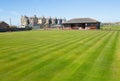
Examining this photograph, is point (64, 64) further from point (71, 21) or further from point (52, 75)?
point (71, 21)

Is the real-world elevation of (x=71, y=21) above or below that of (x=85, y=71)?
above

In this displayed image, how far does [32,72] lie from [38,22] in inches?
7468

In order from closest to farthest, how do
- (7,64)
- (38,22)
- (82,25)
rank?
(7,64) → (82,25) → (38,22)

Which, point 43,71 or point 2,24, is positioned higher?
point 2,24

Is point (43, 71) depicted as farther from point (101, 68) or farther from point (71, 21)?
point (71, 21)

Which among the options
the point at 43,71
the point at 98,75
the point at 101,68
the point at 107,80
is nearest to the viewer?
the point at 107,80

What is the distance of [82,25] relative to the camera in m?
91.6

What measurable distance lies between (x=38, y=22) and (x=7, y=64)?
187742mm

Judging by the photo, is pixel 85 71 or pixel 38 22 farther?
pixel 38 22

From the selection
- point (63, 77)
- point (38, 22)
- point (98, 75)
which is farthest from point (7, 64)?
point (38, 22)

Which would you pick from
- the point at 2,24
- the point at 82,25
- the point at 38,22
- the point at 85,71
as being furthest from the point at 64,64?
the point at 38,22

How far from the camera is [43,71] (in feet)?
31.8

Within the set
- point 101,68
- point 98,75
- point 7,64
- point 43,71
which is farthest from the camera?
point 7,64

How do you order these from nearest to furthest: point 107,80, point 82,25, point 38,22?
point 107,80 < point 82,25 < point 38,22
